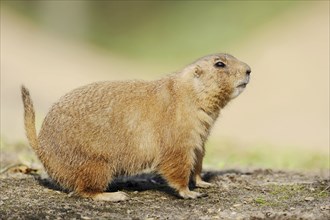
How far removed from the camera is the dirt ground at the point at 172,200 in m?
7.02

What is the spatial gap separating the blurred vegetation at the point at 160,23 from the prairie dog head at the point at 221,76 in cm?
2631

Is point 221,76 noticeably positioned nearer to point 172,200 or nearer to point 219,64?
point 219,64

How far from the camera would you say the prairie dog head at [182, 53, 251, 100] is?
26.1 feet

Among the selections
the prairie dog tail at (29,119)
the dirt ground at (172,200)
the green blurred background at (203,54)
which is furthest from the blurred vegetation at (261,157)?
the prairie dog tail at (29,119)

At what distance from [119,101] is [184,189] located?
1159 millimetres

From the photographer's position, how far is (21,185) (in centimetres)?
824

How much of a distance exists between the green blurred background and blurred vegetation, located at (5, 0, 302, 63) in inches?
3.1

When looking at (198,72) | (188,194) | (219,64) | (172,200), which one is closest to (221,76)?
(219,64)

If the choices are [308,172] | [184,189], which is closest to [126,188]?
[184,189]

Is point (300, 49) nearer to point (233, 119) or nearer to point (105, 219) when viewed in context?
point (233, 119)

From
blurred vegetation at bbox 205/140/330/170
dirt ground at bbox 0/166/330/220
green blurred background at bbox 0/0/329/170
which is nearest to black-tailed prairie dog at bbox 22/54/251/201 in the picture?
dirt ground at bbox 0/166/330/220

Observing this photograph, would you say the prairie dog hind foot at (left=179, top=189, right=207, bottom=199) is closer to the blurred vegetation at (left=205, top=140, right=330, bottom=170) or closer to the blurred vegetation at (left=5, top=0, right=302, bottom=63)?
the blurred vegetation at (left=205, top=140, right=330, bottom=170)

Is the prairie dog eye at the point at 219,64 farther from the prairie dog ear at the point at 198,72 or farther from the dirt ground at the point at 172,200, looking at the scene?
the dirt ground at the point at 172,200

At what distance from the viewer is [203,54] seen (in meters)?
35.0
